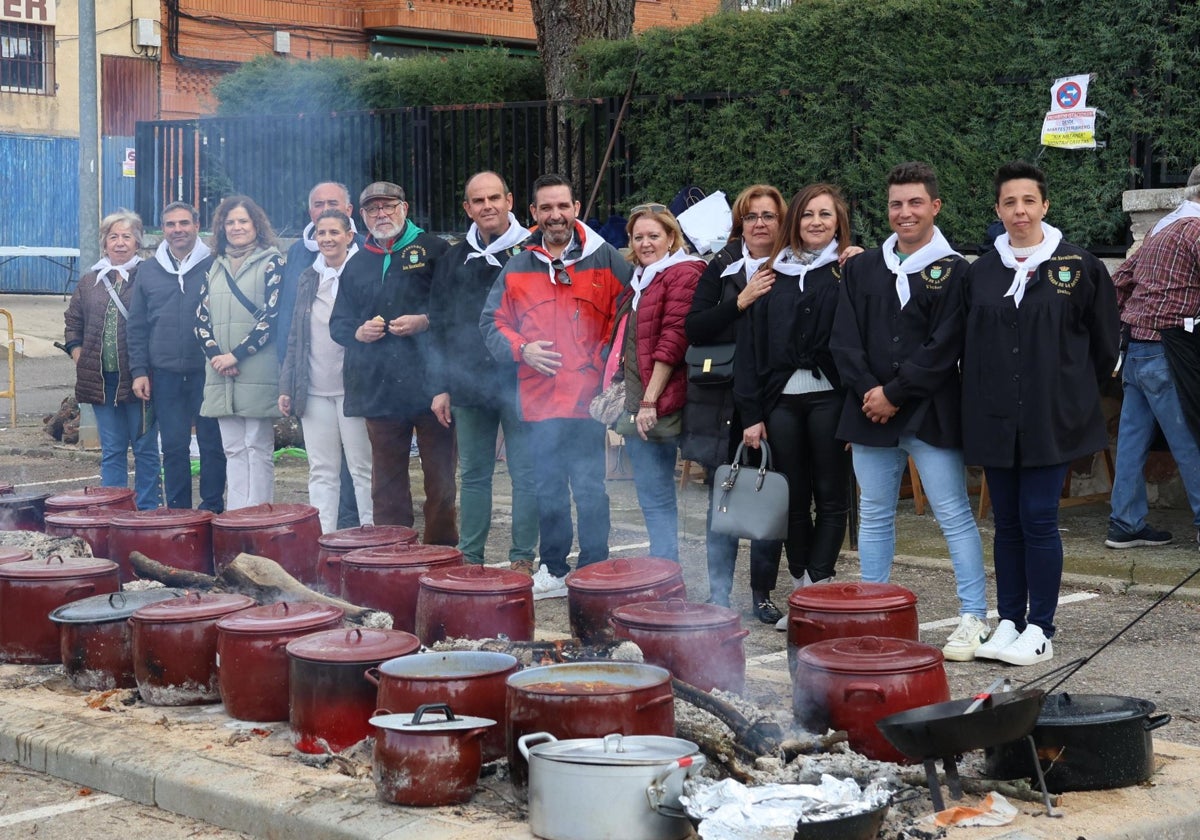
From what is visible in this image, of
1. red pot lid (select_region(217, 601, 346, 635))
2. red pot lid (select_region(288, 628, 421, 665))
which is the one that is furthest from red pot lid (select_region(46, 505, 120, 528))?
red pot lid (select_region(288, 628, 421, 665))

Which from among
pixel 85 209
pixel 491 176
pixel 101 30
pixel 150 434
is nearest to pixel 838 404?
pixel 491 176

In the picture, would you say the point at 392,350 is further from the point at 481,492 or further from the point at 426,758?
the point at 426,758

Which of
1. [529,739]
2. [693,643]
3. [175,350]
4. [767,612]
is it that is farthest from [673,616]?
[175,350]

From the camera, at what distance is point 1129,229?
8828 millimetres

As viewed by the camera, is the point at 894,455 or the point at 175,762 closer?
the point at 175,762

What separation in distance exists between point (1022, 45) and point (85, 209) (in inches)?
300

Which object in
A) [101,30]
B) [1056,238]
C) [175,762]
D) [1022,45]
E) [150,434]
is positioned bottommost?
[175,762]

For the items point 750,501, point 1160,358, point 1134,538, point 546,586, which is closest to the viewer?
point 750,501

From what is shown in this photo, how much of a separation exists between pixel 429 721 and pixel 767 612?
2.59 metres

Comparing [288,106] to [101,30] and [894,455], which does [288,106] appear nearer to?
[894,455]

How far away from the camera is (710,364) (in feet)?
20.7

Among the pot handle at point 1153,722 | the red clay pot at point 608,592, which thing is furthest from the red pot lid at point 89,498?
the pot handle at point 1153,722

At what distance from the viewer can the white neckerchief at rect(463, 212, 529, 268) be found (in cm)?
718

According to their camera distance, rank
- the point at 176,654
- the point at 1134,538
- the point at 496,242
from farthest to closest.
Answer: the point at 1134,538, the point at 496,242, the point at 176,654
